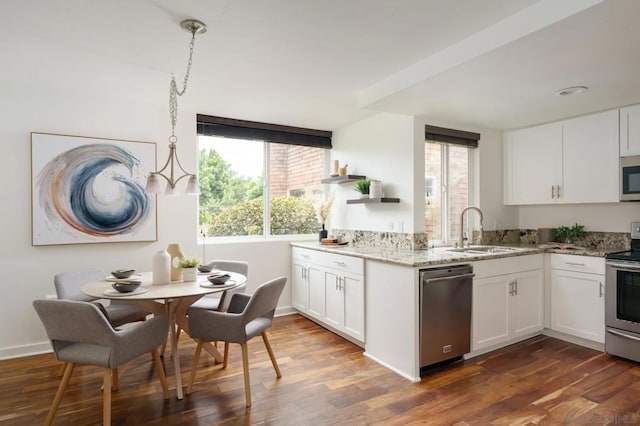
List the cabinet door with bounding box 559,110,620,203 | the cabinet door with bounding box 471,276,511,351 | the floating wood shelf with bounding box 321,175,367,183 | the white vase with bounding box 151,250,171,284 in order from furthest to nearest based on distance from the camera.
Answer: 1. the floating wood shelf with bounding box 321,175,367,183
2. the cabinet door with bounding box 559,110,620,203
3. the cabinet door with bounding box 471,276,511,351
4. the white vase with bounding box 151,250,171,284

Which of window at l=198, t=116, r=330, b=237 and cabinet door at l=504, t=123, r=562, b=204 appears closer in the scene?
cabinet door at l=504, t=123, r=562, b=204

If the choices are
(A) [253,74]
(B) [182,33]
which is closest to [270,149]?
(A) [253,74]

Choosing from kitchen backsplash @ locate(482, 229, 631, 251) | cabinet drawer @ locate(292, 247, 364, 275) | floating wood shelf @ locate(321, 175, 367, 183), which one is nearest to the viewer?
cabinet drawer @ locate(292, 247, 364, 275)

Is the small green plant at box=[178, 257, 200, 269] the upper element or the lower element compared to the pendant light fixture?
lower

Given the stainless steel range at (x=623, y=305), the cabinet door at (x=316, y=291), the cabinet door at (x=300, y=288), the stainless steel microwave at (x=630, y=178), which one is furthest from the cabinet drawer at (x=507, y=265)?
the cabinet door at (x=300, y=288)

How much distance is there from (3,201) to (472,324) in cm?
430

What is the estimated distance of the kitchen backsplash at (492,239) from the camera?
3.66 meters

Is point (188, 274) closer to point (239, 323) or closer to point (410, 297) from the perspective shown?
point (239, 323)

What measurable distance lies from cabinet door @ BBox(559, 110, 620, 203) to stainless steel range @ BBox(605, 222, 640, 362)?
0.70 m

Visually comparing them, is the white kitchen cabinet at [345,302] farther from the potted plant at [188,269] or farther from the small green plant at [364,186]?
the potted plant at [188,269]

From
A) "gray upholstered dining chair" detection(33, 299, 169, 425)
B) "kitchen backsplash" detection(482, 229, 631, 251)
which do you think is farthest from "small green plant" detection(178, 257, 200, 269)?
"kitchen backsplash" detection(482, 229, 631, 251)

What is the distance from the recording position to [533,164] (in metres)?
4.13

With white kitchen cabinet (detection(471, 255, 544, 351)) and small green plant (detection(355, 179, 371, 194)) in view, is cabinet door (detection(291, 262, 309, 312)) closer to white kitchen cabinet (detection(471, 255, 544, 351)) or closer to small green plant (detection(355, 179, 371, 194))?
small green plant (detection(355, 179, 371, 194))

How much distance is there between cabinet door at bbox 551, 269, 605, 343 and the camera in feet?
10.6
